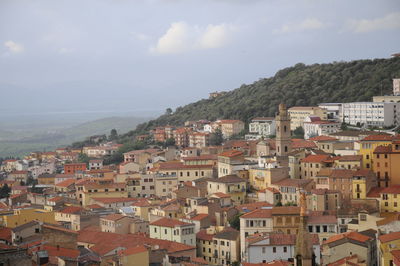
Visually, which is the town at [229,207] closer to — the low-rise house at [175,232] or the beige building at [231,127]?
the low-rise house at [175,232]

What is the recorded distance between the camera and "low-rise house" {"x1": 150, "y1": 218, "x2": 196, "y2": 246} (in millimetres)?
39969

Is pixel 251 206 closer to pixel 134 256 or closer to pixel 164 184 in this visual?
pixel 164 184

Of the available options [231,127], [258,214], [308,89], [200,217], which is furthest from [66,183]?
[308,89]

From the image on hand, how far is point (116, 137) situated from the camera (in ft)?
341

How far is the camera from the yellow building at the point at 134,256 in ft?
106

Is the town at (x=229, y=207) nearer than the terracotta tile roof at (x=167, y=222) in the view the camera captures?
Yes

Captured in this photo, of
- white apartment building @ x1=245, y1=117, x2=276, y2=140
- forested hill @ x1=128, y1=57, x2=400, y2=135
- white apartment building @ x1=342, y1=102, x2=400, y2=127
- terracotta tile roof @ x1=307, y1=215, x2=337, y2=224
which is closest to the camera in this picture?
terracotta tile roof @ x1=307, y1=215, x2=337, y2=224

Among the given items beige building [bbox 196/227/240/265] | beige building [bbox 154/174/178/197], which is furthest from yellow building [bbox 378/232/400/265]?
beige building [bbox 154/174/178/197]

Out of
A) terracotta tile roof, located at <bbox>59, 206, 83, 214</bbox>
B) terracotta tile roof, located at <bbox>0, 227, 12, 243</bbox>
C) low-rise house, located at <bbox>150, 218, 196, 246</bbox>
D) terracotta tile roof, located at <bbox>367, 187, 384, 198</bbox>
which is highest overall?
terracotta tile roof, located at <bbox>367, 187, 384, 198</bbox>

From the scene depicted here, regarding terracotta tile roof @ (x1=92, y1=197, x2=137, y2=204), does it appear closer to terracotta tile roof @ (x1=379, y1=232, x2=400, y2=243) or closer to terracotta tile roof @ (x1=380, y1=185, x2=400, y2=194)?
terracotta tile roof @ (x1=380, y1=185, x2=400, y2=194)

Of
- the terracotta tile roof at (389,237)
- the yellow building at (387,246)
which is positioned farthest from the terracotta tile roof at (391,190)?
the yellow building at (387,246)

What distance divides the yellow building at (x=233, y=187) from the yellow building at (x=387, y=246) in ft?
52.6

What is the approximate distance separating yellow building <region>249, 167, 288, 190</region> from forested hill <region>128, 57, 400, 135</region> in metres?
32.3

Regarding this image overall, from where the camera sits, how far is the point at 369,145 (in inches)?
1847
